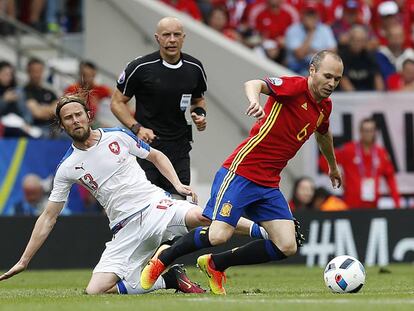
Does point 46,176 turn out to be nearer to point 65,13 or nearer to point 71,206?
point 71,206

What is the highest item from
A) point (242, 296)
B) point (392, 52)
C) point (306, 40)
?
point (306, 40)

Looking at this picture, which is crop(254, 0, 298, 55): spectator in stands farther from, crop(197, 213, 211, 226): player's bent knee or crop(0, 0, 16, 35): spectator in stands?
crop(197, 213, 211, 226): player's bent knee

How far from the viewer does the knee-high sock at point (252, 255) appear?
10.1 meters

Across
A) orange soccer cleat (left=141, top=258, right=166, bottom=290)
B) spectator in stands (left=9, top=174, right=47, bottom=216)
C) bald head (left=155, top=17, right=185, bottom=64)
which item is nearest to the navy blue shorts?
orange soccer cleat (left=141, top=258, right=166, bottom=290)

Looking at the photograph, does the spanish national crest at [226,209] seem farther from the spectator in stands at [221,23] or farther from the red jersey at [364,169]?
the spectator in stands at [221,23]

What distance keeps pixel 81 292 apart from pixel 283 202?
196cm

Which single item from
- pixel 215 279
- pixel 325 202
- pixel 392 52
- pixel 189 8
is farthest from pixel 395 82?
pixel 215 279

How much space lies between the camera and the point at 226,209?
1003 centimetres

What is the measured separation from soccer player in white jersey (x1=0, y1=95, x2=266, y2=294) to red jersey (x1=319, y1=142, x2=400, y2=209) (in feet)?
20.1

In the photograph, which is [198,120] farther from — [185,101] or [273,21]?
[273,21]

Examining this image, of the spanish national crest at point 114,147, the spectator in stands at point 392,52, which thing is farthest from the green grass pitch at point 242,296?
the spectator in stands at point 392,52

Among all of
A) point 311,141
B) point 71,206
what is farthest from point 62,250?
point 311,141

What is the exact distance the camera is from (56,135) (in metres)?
17.5

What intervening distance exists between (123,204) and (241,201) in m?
1.06
